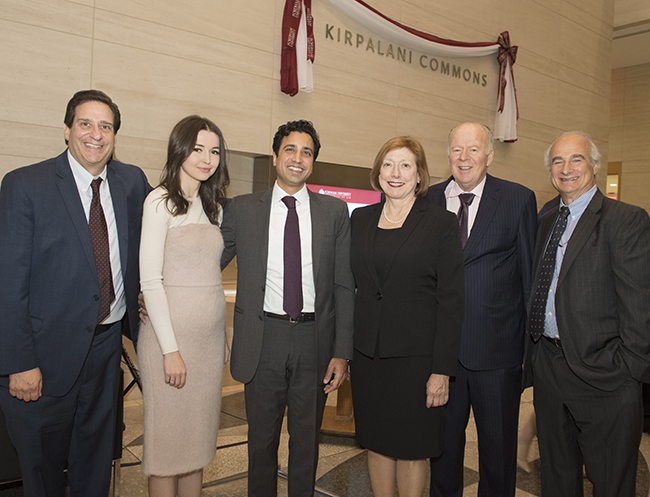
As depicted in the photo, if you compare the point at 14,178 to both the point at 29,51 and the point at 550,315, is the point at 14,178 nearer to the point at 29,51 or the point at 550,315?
the point at 29,51

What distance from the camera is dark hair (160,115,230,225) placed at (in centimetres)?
218

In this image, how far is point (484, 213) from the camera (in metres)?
2.40

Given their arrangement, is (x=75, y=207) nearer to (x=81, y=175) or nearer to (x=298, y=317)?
(x=81, y=175)

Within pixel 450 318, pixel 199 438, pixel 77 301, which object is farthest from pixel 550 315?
pixel 77 301

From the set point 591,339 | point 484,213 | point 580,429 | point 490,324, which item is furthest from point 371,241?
point 580,429

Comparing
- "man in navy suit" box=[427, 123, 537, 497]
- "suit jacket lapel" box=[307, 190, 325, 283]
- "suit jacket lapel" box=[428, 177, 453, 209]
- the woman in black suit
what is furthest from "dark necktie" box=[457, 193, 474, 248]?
"suit jacket lapel" box=[307, 190, 325, 283]

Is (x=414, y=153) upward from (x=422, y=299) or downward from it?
upward

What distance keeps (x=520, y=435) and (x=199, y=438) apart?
92.8 inches

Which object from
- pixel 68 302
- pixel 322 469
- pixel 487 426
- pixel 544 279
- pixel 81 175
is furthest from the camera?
pixel 322 469

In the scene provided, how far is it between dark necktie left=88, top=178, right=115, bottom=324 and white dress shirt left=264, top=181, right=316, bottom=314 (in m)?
0.66

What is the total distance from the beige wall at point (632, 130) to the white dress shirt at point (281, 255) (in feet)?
34.0

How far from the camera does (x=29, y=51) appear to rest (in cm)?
350

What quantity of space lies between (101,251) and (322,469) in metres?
2.07

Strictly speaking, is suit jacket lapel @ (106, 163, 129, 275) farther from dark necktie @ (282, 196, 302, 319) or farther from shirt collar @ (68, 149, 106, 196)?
dark necktie @ (282, 196, 302, 319)
